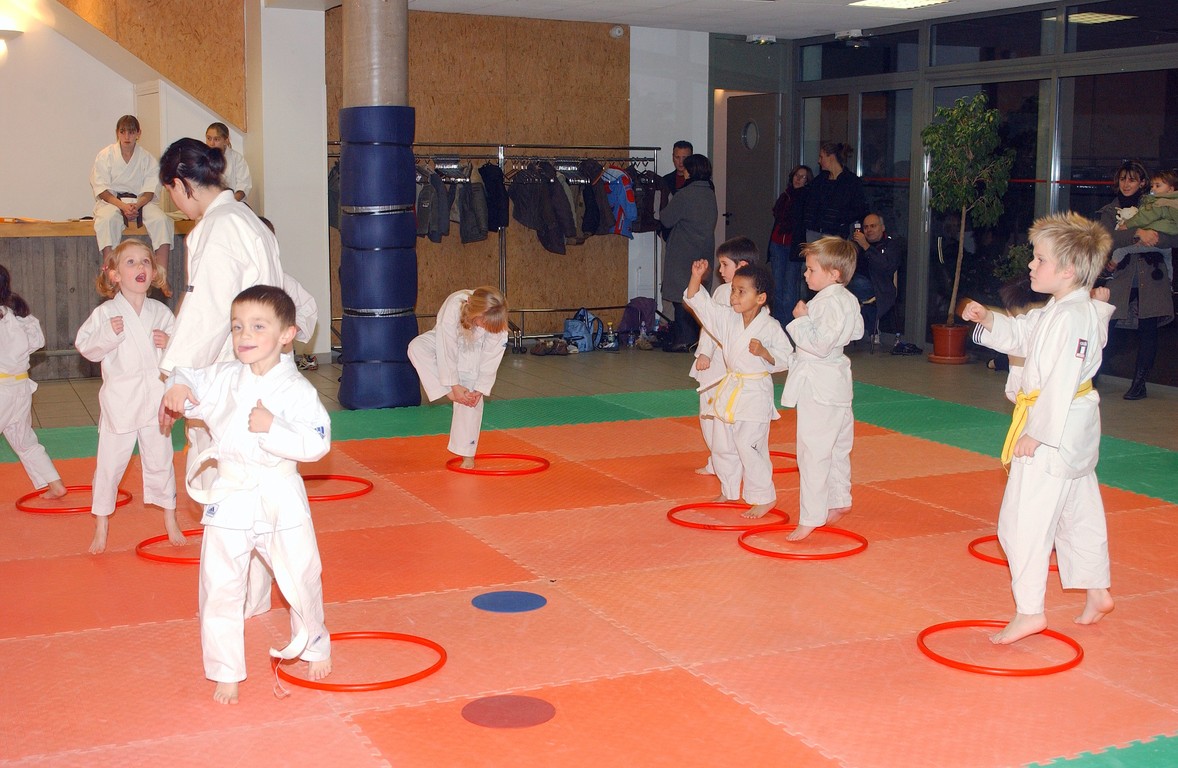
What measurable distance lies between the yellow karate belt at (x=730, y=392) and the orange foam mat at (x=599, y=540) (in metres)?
0.57

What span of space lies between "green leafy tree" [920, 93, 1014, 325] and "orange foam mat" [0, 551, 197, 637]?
27.0 feet

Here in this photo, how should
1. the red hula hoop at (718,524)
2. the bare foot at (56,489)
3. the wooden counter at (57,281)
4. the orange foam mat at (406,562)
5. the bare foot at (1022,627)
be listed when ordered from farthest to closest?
the wooden counter at (57,281) → the bare foot at (56,489) → the red hula hoop at (718,524) → the orange foam mat at (406,562) → the bare foot at (1022,627)

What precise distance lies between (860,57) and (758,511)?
8275 millimetres

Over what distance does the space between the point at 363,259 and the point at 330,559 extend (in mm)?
4065

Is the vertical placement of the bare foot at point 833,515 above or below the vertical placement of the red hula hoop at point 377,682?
above

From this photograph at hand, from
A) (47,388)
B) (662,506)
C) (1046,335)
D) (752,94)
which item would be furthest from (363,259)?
(752,94)

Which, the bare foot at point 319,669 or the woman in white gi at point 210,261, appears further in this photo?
the woman in white gi at point 210,261

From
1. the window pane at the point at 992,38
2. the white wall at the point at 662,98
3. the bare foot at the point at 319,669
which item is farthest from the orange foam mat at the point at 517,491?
the white wall at the point at 662,98

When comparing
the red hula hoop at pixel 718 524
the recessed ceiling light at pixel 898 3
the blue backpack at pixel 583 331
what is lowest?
the red hula hoop at pixel 718 524

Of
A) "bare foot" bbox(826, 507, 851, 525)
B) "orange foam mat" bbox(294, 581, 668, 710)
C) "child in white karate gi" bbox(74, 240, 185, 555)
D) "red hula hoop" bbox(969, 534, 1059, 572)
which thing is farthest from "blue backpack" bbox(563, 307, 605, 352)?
"orange foam mat" bbox(294, 581, 668, 710)

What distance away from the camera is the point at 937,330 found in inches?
454

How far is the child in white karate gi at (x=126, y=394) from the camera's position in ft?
17.3

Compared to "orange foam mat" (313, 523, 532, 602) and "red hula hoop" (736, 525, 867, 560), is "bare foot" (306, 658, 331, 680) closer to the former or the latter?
"orange foam mat" (313, 523, 532, 602)

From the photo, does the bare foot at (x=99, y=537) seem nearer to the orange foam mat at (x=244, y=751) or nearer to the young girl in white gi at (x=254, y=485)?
the young girl in white gi at (x=254, y=485)
